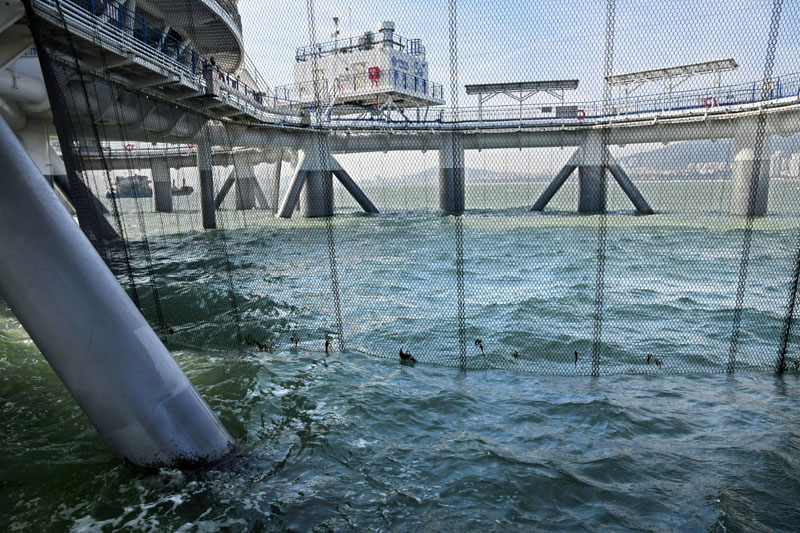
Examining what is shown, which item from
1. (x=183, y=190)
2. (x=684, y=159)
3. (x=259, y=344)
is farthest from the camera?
(x=183, y=190)

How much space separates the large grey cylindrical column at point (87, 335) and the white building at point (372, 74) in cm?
2961

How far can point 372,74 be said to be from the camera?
112ft

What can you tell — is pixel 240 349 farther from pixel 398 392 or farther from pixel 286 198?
pixel 286 198

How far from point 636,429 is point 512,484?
180 cm

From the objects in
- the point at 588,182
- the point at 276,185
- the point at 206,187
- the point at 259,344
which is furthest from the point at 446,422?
the point at 276,185

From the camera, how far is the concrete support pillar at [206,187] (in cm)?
2844

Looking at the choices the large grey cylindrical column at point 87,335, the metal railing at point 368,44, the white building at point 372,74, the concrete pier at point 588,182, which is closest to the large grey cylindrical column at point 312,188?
the white building at point 372,74

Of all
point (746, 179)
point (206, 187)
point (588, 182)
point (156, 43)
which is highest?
point (156, 43)

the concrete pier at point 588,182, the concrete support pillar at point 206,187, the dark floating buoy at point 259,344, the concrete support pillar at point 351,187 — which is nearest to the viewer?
the dark floating buoy at point 259,344

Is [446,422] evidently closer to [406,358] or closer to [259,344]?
[406,358]

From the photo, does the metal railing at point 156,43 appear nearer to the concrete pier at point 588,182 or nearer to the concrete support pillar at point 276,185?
the concrete support pillar at point 276,185

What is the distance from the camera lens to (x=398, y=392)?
655 cm

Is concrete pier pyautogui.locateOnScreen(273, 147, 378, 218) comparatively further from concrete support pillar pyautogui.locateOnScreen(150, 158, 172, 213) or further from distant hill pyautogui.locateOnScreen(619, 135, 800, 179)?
distant hill pyautogui.locateOnScreen(619, 135, 800, 179)

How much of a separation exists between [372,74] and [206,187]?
42.5 ft
